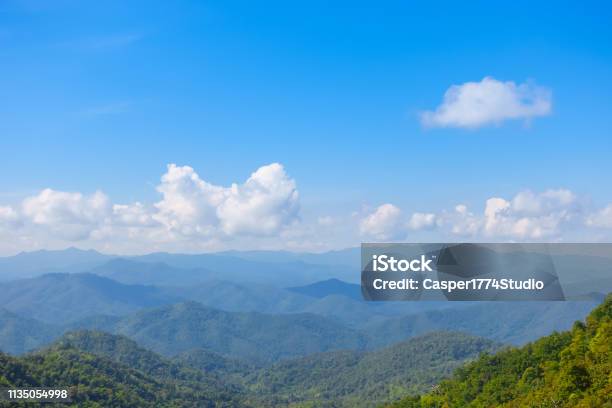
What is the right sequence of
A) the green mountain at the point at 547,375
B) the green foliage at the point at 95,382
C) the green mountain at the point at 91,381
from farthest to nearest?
1. the green foliage at the point at 95,382
2. the green mountain at the point at 91,381
3. the green mountain at the point at 547,375

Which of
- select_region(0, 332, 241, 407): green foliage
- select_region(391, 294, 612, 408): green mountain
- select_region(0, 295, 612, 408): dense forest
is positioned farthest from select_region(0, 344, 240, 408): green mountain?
select_region(391, 294, 612, 408): green mountain

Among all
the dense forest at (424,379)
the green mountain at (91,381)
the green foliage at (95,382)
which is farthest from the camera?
the green foliage at (95,382)

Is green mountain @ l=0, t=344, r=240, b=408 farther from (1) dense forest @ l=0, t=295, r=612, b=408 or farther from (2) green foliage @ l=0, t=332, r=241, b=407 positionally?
(1) dense forest @ l=0, t=295, r=612, b=408

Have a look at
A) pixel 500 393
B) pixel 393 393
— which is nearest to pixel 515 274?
pixel 500 393

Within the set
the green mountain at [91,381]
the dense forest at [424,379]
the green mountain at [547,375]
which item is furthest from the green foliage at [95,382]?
the green mountain at [547,375]

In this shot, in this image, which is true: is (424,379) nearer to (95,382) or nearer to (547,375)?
(95,382)

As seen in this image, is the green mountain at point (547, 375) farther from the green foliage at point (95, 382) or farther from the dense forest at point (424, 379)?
the green foliage at point (95, 382)

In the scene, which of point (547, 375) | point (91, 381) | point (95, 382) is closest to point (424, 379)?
point (95, 382)
